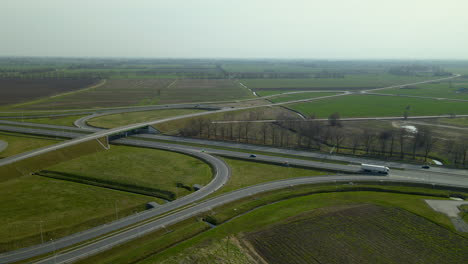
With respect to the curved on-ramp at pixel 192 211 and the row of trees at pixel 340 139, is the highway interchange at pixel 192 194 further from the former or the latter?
the row of trees at pixel 340 139

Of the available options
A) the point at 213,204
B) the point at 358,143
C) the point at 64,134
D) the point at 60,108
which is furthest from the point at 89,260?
the point at 60,108

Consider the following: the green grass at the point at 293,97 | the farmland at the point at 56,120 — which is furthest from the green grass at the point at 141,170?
the green grass at the point at 293,97

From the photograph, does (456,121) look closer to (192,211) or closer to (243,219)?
(243,219)

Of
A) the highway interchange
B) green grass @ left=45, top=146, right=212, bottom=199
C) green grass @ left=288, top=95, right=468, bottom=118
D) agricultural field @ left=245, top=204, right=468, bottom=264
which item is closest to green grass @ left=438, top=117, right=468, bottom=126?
green grass @ left=288, top=95, right=468, bottom=118

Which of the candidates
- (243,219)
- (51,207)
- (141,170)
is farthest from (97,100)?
(243,219)

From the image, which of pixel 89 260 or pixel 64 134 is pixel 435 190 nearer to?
pixel 89 260

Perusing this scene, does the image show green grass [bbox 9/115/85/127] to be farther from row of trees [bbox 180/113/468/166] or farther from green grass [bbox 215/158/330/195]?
green grass [bbox 215/158/330/195]
